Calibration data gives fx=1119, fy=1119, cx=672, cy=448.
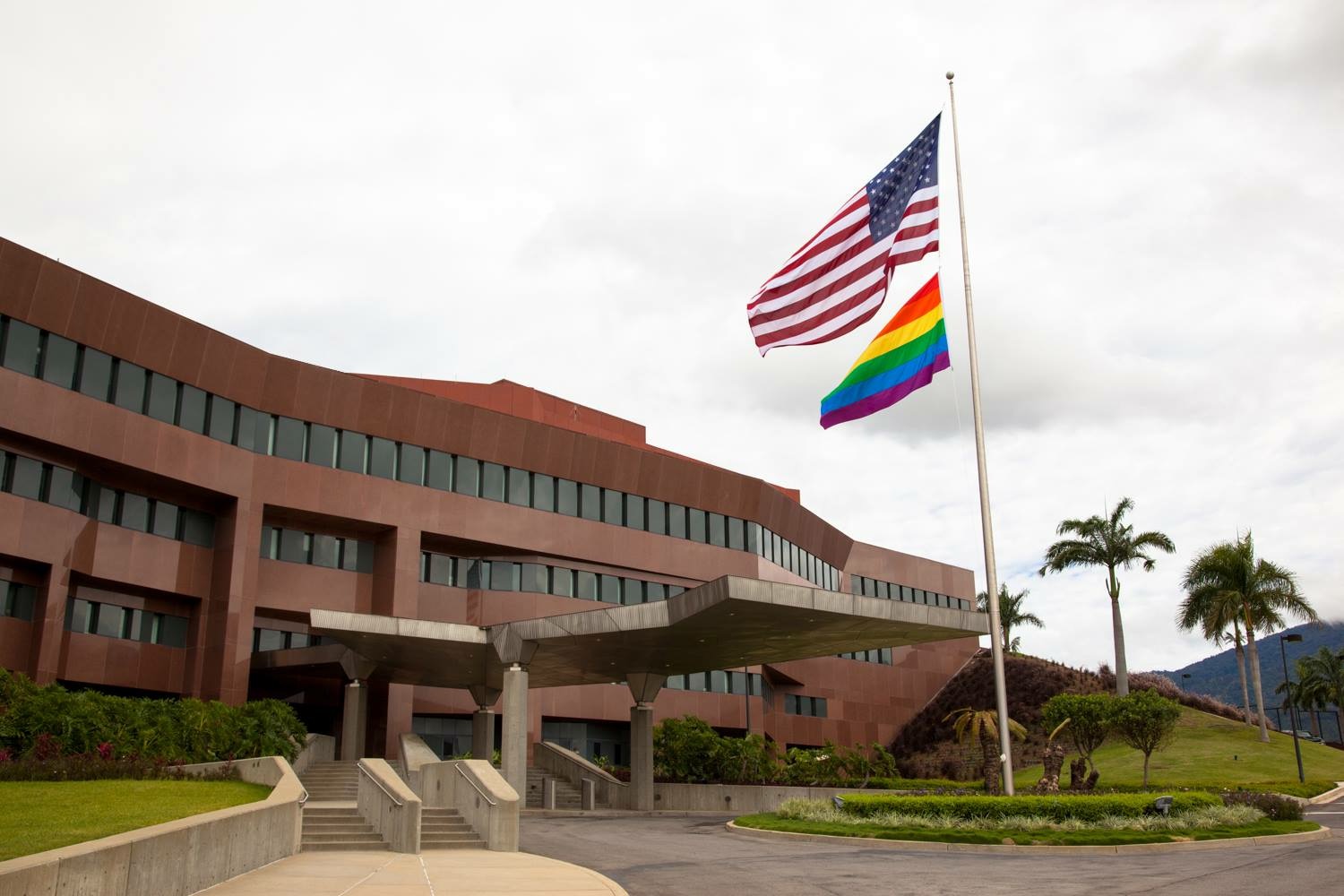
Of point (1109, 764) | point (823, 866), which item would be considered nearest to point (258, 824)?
point (823, 866)

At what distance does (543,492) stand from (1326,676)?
3252 inches

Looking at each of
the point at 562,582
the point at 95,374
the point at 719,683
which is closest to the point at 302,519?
the point at 95,374

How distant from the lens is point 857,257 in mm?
22344

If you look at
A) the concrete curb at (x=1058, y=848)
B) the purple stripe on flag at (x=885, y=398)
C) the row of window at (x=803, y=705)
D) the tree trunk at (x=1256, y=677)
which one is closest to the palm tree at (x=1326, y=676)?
the tree trunk at (x=1256, y=677)

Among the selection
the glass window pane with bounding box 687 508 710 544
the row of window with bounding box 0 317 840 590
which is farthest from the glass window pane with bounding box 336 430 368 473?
the glass window pane with bounding box 687 508 710 544

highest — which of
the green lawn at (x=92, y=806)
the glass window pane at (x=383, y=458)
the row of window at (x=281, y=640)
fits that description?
the glass window pane at (x=383, y=458)

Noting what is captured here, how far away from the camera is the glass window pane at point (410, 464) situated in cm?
4388

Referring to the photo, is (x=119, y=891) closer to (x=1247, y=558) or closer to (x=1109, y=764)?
(x=1109, y=764)

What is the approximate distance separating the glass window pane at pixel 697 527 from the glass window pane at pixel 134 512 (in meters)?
23.4

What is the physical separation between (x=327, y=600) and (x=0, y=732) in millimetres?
18611

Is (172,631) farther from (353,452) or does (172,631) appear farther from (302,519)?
(353,452)

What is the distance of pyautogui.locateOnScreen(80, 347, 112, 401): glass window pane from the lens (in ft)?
114

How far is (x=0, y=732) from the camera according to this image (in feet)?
78.5

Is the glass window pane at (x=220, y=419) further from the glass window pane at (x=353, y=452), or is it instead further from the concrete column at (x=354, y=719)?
the concrete column at (x=354, y=719)
